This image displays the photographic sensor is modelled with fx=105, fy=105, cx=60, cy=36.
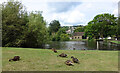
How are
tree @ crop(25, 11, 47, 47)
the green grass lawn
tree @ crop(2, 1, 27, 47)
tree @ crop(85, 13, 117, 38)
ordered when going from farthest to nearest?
tree @ crop(85, 13, 117, 38) → tree @ crop(25, 11, 47, 47) → tree @ crop(2, 1, 27, 47) → the green grass lawn

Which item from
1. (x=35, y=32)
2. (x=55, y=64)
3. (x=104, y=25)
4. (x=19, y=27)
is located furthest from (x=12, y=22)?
(x=104, y=25)

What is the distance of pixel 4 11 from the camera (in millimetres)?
18891

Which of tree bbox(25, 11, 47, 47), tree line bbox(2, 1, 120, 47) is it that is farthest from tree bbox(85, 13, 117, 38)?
tree bbox(25, 11, 47, 47)

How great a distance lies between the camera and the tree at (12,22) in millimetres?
18891

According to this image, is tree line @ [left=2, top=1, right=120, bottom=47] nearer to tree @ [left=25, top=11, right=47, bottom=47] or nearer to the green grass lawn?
tree @ [left=25, top=11, right=47, bottom=47]

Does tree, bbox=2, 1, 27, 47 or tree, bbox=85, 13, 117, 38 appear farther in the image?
tree, bbox=85, 13, 117, 38

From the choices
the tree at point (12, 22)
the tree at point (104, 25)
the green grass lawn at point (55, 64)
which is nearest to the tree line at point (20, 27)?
the tree at point (12, 22)

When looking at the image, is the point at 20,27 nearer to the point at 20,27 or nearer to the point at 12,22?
the point at 20,27

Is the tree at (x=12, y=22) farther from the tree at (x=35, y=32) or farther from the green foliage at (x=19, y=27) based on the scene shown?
the tree at (x=35, y=32)

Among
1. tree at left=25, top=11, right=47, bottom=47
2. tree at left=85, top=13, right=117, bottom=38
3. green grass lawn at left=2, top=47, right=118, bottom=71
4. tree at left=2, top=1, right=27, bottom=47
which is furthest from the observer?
tree at left=85, top=13, right=117, bottom=38

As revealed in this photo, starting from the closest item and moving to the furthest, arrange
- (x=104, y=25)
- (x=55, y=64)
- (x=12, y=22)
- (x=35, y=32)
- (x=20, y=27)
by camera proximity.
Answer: (x=55, y=64)
(x=12, y=22)
(x=20, y=27)
(x=35, y=32)
(x=104, y=25)

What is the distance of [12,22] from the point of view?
19.6m

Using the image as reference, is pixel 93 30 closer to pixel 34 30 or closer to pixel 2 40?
pixel 34 30

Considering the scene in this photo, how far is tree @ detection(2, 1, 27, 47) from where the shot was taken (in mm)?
18891
